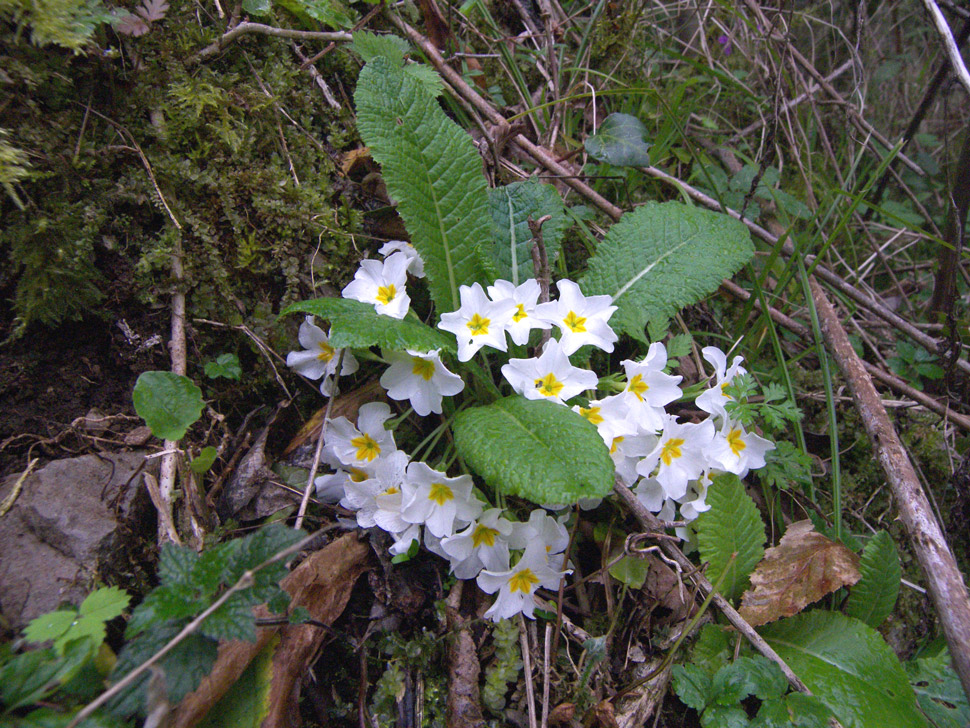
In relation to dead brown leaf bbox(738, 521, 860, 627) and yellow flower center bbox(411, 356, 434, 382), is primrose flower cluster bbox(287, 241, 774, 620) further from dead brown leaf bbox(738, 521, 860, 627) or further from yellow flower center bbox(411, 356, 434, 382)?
dead brown leaf bbox(738, 521, 860, 627)

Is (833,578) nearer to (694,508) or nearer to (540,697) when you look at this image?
(694,508)

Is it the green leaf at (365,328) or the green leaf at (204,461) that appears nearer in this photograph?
the green leaf at (365,328)

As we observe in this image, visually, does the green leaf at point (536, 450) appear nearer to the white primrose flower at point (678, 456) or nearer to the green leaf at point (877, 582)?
the white primrose flower at point (678, 456)

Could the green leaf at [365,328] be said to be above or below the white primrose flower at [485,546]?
above

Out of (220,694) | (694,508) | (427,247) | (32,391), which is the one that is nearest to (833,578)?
(694,508)

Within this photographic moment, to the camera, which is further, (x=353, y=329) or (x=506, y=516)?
(x=506, y=516)

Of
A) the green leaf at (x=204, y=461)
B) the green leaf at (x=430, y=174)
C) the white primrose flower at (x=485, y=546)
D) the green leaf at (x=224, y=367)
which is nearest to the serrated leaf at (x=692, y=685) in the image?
the white primrose flower at (x=485, y=546)

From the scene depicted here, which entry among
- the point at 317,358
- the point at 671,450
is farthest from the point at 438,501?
the point at 671,450
